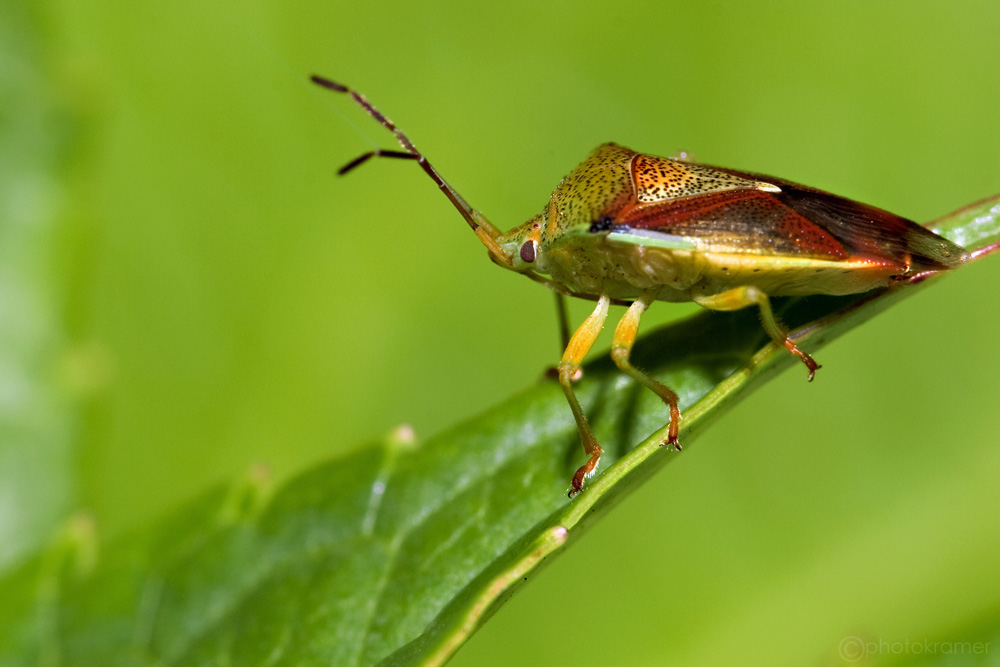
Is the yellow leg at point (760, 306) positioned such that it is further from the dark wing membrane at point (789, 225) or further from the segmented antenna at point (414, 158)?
the segmented antenna at point (414, 158)

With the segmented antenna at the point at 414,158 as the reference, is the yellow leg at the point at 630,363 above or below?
below

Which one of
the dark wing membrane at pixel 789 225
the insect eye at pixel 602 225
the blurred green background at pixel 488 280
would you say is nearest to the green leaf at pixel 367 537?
the dark wing membrane at pixel 789 225

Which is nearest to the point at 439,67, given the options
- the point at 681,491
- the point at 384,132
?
the point at 384,132

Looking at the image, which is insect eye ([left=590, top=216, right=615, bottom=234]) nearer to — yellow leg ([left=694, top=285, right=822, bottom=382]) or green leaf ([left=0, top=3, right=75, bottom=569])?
yellow leg ([left=694, top=285, right=822, bottom=382])

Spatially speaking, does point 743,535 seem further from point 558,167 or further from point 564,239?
Result: point 558,167

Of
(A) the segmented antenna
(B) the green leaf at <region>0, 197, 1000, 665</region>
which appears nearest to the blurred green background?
(A) the segmented antenna

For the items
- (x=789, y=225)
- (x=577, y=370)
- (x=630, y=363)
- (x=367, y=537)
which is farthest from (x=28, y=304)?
(x=789, y=225)
